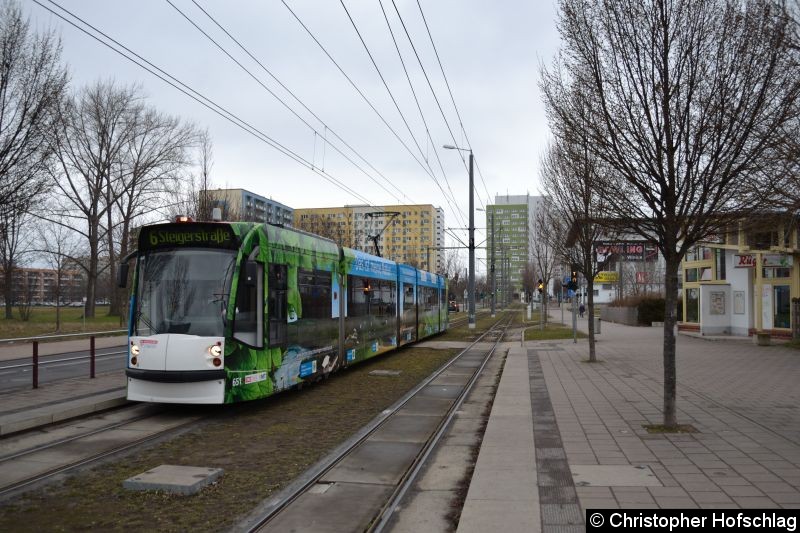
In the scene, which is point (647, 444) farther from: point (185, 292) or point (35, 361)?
point (35, 361)

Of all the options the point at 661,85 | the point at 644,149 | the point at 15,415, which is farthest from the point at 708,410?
the point at 15,415

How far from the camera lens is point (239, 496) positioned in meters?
5.92

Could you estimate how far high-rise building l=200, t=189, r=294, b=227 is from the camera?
2664cm

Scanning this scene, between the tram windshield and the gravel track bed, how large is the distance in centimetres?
156

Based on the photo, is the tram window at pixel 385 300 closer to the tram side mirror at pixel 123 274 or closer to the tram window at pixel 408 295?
the tram window at pixel 408 295

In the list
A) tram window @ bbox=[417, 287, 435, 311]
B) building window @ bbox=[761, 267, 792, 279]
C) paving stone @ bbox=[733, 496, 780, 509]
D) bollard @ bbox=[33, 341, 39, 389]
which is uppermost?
building window @ bbox=[761, 267, 792, 279]

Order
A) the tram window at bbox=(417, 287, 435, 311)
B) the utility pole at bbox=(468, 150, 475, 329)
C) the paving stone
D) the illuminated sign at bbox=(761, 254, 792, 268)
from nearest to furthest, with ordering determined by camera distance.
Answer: the paving stone
the illuminated sign at bbox=(761, 254, 792, 268)
the tram window at bbox=(417, 287, 435, 311)
the utility pole at bbox=(468, 150, 475, 329)

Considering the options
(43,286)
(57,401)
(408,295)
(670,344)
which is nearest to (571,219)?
(408,295)

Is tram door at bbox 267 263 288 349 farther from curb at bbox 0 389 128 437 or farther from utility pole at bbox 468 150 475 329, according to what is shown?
utility pole at bbox 468 150 475 329

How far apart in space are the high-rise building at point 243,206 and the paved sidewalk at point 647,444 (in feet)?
20.6

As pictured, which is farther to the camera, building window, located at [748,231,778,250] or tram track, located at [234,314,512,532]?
building window, located at [748,231,778,250]

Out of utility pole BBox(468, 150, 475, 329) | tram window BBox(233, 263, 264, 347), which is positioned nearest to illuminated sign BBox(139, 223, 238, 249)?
tram window BBox(233, 263, 264, 347)

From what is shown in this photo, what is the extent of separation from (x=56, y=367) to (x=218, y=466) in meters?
12.2

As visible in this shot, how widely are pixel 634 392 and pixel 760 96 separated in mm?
6270
